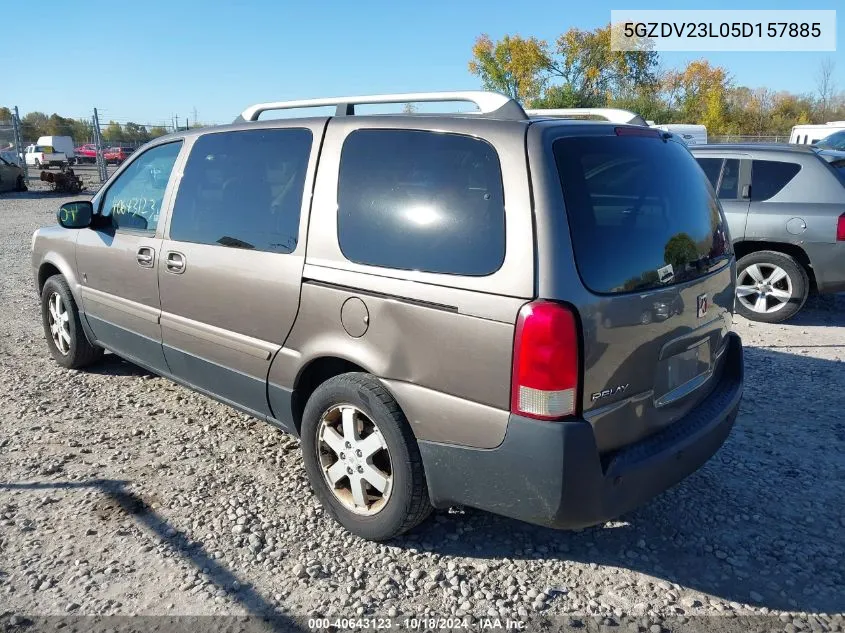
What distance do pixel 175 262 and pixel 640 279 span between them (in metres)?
2.57

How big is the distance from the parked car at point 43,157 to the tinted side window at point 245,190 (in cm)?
3791

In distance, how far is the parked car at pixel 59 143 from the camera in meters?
41.3

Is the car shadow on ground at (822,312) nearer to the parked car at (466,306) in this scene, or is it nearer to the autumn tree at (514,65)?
the parked car at (466,306)

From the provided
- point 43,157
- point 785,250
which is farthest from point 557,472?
point 43,157

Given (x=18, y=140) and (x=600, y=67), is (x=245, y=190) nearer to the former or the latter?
(x=18, y=140)

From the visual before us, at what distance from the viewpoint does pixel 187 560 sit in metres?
2.93

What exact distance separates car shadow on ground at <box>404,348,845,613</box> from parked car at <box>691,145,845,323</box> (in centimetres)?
322

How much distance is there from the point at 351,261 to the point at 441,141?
63 cm

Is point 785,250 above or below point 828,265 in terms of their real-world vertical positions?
above

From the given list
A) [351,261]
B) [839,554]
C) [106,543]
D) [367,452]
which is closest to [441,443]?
[367,452]

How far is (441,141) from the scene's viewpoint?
9.14 feet

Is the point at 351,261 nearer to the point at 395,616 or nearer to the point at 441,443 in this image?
the point at 441,443

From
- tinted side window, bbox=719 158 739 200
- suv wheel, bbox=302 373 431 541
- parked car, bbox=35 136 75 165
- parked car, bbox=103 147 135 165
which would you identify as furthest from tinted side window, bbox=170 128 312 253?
parked car, bbox=35 136 75 165

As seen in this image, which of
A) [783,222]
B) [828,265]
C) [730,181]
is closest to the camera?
[828,265]
